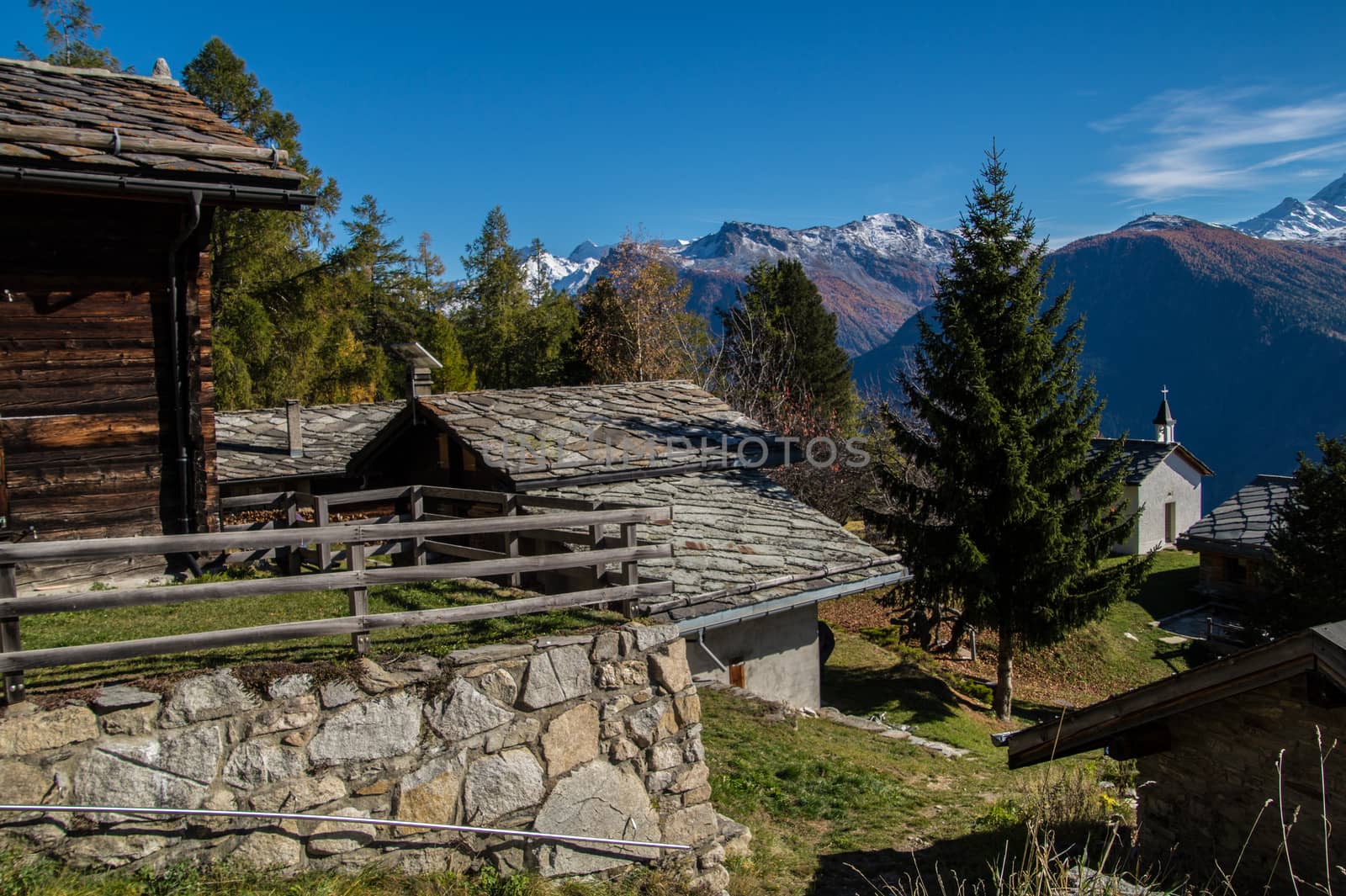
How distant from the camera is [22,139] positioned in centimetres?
697

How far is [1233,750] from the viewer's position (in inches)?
245

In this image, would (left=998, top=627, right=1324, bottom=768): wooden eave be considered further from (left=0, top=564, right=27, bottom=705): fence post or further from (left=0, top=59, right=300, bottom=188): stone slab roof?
(left=0, top=59, right=300, bottom=188): stone slab roof

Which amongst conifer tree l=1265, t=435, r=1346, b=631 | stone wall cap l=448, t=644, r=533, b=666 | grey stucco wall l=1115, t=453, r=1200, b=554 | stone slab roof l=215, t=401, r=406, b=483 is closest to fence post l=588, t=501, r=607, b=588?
stone wall cap l=448, t=644, r=533, b=666

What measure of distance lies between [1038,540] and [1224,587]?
14.8 metres

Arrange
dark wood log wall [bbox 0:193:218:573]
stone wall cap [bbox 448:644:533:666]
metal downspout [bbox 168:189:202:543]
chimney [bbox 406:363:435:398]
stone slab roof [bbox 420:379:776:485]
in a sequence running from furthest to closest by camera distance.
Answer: chimney [bbox 406:363:435:398]
stone slab roof [bbox 420:379:776:485]
metal downspout [bbox 168:189:202:543]
dark wood log wall [bbox 0:193:218:573]
stone wall cap [bbox 448:644:533:666]

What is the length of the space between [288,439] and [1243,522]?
27706 mm

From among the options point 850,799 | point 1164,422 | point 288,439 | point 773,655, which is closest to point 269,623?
point 850,799

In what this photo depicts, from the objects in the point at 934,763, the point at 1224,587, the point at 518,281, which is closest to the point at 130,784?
the point at 934,763

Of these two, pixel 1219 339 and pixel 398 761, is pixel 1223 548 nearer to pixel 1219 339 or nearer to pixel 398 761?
pixel 398 761

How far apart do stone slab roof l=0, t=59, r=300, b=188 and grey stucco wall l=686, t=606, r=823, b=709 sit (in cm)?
730

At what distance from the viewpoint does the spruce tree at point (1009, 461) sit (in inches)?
605

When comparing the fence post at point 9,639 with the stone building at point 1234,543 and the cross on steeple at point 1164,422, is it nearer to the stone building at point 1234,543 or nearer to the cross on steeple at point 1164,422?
the stone building at point 1234,543

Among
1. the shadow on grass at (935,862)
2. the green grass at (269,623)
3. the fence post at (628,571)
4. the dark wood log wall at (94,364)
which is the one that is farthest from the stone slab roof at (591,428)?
the shadow on grass at (935,862)

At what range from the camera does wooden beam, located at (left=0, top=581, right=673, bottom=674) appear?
4.43m
